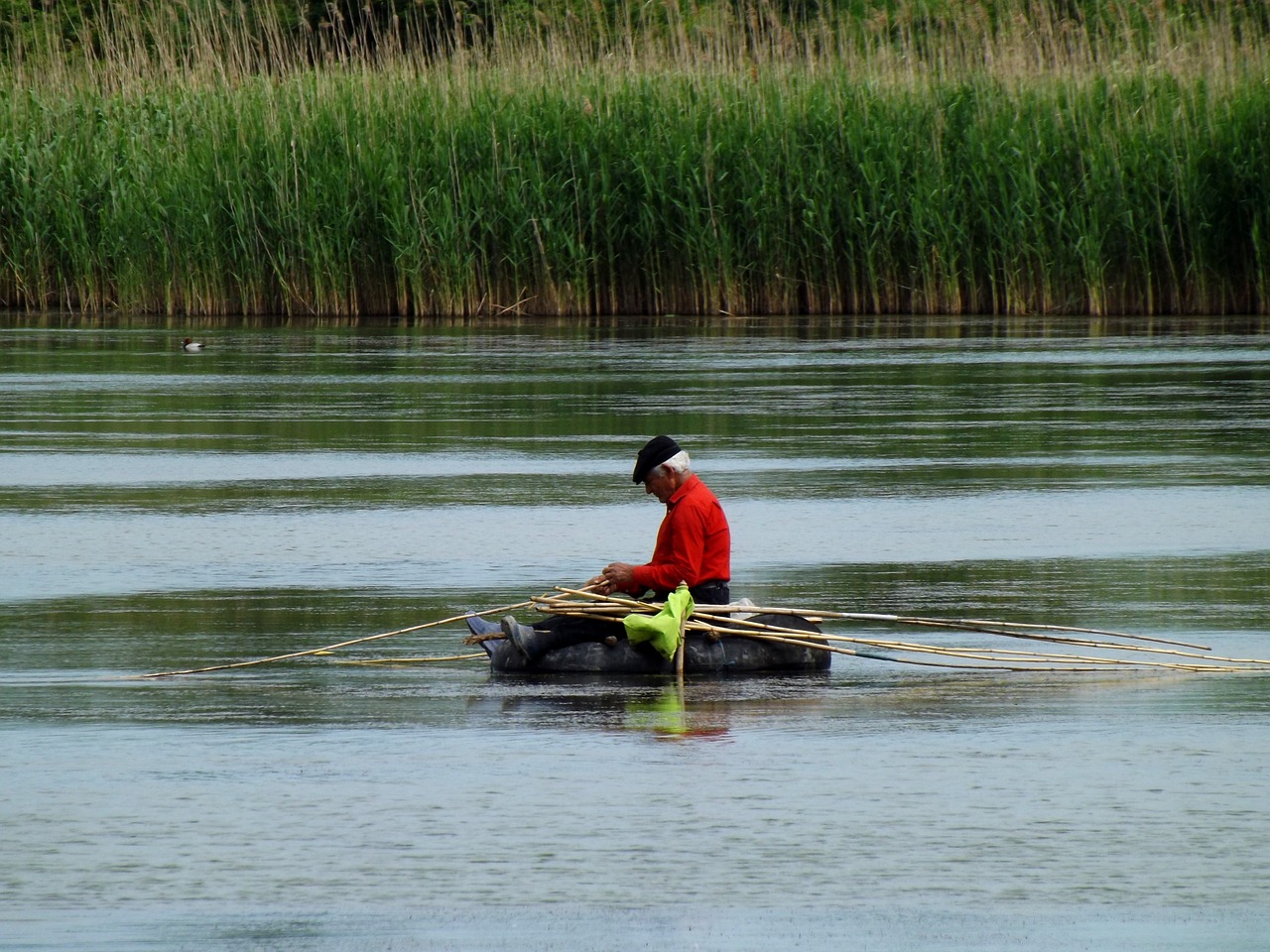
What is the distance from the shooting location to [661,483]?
28.2 feet

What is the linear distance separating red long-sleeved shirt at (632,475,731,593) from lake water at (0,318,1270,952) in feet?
1.73

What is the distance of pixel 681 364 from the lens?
21125 mm

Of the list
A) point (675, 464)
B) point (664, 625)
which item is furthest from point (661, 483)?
point (664, 625)

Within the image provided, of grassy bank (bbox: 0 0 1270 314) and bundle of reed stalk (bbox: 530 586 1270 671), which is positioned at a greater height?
grassy bank (bbox: 0 0 1270 314)

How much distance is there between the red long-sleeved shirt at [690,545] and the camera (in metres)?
8.53

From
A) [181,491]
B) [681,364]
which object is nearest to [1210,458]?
[181,491]

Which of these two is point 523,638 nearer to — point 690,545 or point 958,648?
point 690,545

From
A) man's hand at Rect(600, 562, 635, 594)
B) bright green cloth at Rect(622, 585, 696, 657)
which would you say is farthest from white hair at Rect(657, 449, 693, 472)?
bright green cloth at Rect(622, 585, 696, 657)

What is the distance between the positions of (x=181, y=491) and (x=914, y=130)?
14.3m

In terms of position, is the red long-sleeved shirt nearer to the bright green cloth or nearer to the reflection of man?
the reflection of man

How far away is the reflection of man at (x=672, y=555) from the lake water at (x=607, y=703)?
352mm

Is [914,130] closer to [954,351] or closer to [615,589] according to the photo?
[954,351]

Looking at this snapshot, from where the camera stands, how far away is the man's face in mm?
8586

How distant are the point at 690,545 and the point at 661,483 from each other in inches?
10.1
